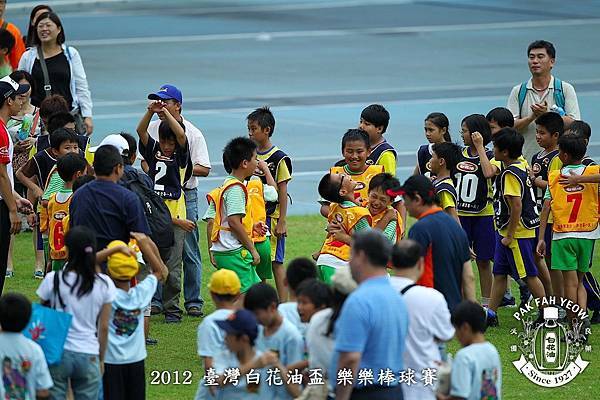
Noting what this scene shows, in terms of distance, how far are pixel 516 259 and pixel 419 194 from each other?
10.5ft

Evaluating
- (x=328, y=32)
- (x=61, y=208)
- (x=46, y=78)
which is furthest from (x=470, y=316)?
(x=328, y=32)

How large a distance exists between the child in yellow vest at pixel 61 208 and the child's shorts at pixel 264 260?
1.58 meters

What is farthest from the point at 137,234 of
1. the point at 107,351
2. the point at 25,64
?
the point at 25,64

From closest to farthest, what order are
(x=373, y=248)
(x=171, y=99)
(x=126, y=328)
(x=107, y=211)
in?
1. (x=373, y=248)
2. (x=126, y=328)
3. (x=107, y=211)
4. (x=171, y=99)

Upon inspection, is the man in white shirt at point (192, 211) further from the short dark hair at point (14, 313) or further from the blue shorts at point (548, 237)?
the short dark hair at point (14, 313)

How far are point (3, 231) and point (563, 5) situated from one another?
29.5 meters

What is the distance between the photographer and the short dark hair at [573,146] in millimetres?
10180

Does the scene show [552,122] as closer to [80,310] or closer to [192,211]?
[192,211]

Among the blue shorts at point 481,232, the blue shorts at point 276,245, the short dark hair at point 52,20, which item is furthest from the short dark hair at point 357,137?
the short dark hair at point 52,20

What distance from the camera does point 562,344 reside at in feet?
33.2

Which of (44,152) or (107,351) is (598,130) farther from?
(107,351)

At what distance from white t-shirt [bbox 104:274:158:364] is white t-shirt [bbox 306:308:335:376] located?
4.54 feet

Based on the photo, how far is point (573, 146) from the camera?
1017cm

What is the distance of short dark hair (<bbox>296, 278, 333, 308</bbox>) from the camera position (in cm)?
686
